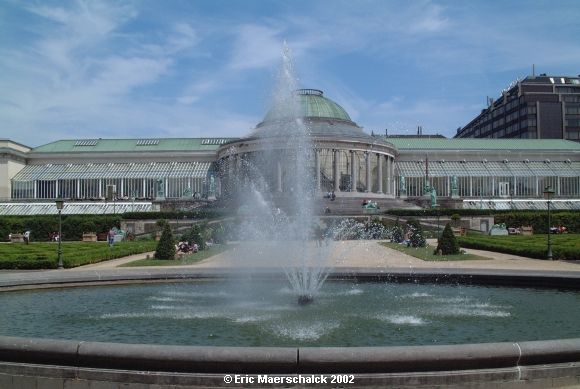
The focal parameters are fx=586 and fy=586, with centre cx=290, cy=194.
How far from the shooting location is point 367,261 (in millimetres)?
27656

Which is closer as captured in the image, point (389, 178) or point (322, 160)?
point (322, 160)

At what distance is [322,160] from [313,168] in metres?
1.69

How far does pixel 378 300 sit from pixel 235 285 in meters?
4.80

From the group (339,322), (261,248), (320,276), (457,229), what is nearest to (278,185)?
(457,229)

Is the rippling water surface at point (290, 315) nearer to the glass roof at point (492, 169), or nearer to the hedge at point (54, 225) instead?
the hedge at point (54, 225)

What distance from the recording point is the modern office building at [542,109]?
113m

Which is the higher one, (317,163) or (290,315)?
(317,163)

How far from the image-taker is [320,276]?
59.5 ft

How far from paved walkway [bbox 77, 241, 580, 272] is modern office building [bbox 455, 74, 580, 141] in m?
87.7

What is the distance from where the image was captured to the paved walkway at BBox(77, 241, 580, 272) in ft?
74.3

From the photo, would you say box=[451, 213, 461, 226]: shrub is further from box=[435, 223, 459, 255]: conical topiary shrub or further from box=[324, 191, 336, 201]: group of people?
box=[435, 223, 459, 255]: conical topiary shrub

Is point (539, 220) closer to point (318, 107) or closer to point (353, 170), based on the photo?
point (353, 170)

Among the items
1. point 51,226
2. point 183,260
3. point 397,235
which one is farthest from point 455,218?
point 51,226

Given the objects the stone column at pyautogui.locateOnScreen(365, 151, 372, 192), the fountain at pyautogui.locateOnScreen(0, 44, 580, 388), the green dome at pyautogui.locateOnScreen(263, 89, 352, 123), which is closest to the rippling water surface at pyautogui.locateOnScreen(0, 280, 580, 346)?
the fountain at pyautogui.locateOnScreen(0, 44, 580, 388)
